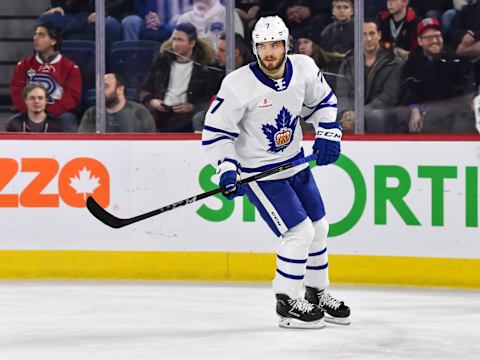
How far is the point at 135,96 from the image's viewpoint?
24.1ft

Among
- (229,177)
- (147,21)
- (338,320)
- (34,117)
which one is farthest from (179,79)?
(338,320)

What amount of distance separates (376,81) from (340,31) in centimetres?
33

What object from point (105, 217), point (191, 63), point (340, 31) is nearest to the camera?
point (105, 217)

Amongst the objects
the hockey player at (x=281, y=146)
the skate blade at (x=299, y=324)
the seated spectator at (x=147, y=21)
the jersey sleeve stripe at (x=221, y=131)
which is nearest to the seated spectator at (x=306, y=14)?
the seated spectator at (x=147, y=21)

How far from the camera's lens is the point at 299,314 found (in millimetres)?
5359

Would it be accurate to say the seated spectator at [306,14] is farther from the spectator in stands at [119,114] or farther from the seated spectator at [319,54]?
the spectator in stands at [119,114]

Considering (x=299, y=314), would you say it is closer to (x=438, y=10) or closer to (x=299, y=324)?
(x=299, y=324)

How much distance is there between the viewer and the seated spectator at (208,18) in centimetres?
729

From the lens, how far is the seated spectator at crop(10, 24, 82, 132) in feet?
24.1

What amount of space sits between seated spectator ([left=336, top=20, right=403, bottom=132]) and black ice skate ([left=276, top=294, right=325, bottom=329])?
1.90 meters

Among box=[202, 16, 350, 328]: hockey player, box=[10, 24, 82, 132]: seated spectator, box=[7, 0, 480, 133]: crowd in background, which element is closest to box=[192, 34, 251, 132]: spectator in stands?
box=[7, 0, 480, 133]: crowd in background

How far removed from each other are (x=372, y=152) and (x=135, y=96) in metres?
1.39

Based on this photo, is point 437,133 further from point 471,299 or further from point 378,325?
point 378,325

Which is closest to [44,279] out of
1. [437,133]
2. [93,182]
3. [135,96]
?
[93,182]
